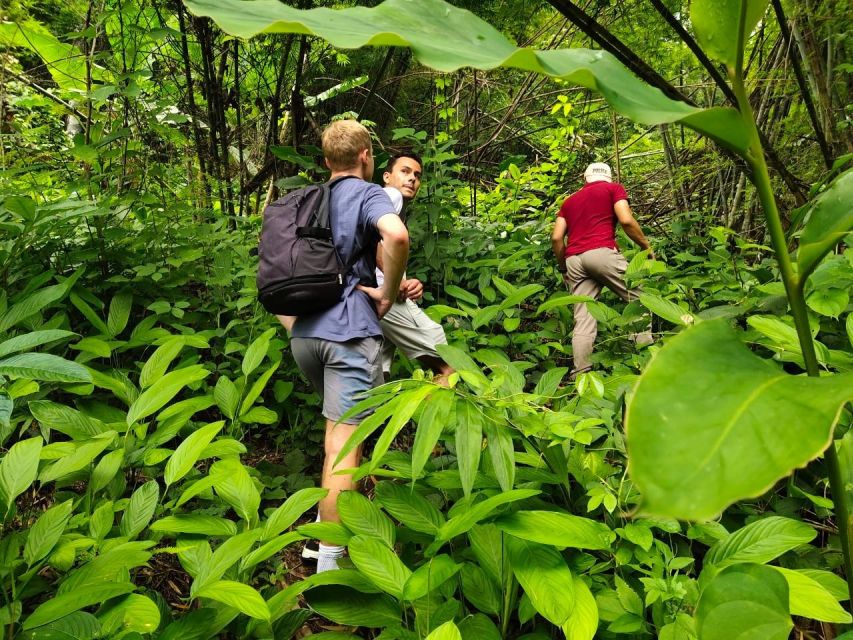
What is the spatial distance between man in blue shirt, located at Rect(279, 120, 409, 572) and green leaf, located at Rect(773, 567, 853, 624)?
4.74ft

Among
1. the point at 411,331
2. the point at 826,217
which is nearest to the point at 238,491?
the point at 411,331

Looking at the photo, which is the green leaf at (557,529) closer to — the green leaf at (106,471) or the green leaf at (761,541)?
the green leaf at (761,541)

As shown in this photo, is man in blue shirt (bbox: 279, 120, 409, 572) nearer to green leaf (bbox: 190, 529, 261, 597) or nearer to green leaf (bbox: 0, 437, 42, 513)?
green leaf (bbox: 190, 529, 261, 597)

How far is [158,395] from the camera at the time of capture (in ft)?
5.82

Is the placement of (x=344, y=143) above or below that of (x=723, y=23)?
below

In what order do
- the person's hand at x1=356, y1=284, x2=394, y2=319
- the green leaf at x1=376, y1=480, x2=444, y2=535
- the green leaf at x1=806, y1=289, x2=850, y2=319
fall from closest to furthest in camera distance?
the green leaf at x1=376, y1=480, x2=444, y2=535 → the green leaf at x1=806, y1=289, x2=850, y2=319 → the person's hand at x1=356, y1=284, x2=394, y2=319

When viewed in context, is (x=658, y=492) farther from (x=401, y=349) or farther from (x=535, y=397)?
(x=401, y=349)

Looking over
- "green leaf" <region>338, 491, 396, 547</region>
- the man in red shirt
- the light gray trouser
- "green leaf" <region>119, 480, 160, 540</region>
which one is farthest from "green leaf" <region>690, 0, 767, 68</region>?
the man in red shirt

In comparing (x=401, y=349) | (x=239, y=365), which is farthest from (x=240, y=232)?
(x=401, y=349)

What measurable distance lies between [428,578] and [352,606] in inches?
11.6

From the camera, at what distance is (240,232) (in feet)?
11.5

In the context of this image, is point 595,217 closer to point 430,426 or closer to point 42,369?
→ point 430,426

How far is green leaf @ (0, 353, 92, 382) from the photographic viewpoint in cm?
114

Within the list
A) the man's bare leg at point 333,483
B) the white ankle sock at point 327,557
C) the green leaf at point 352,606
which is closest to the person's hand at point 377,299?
the man's bare leg at point 333,483
